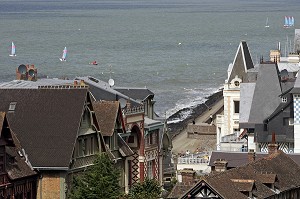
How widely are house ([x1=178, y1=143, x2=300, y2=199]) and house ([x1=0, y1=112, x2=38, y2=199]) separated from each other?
650 cm

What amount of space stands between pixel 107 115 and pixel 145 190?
8.39 ft

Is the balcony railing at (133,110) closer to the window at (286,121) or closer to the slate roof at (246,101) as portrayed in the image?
the slate roof at (246,101)

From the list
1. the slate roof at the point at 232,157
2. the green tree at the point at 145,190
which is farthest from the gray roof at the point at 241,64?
the slate roof at the point at 232,157

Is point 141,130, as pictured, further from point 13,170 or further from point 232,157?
point 13,170

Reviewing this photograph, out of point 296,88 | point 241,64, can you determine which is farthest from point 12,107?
point 241,64

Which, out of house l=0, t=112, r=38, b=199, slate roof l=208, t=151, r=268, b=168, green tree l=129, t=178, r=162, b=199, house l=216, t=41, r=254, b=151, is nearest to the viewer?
house l=0, t=112, r=38, b=199

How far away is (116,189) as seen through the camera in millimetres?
39781

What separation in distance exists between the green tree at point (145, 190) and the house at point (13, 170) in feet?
10.4

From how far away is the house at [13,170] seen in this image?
38.8 m

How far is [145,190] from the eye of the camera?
44094mm

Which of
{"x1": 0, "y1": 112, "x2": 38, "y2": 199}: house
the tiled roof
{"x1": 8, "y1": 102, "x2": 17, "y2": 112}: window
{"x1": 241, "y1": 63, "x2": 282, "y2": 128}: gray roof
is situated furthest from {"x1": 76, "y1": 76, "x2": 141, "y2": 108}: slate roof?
{"x1": 0, "y1": 112, "x2": 38, "y2": 199}: house

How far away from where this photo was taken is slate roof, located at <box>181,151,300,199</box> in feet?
105

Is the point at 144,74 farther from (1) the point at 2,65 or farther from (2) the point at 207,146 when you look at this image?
(2) the point at 207,146

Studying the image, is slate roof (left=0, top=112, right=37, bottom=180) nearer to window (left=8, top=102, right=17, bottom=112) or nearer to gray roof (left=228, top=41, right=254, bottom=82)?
window (left=8, top=102, right=17, bottom=112)
